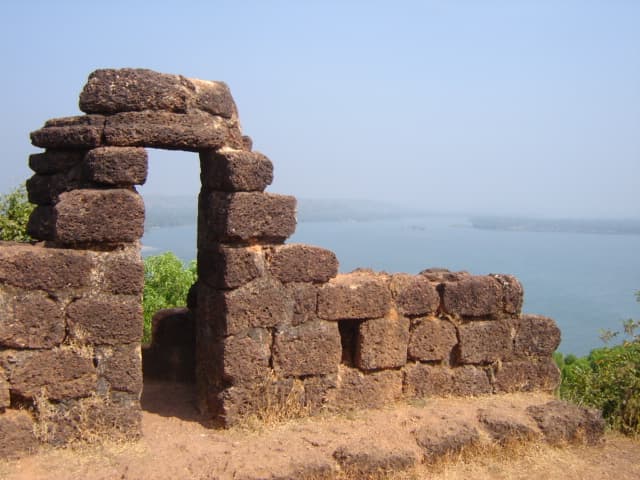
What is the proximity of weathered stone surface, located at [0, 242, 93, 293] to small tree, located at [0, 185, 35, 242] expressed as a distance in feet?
22.5

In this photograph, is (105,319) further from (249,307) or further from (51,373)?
(249,307)

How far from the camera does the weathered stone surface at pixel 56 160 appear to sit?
7.40 metres

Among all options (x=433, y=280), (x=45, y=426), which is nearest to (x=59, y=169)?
(x=45, y=426)

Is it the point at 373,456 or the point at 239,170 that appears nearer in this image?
the point at 373,456

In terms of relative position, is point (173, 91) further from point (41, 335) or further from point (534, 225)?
point (534, 225)

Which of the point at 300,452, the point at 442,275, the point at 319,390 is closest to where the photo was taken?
the point at 300,452

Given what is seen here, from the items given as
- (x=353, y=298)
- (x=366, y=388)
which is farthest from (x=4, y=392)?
(x=366, y=388)

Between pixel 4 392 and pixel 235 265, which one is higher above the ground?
pixel 235 265

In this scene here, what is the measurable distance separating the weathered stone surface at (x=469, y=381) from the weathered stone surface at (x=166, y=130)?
3942 millimetres

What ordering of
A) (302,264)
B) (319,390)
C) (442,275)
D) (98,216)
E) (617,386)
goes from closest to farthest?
(98,216) < (302,264) < (319,390) < (442,275) < (617,386)

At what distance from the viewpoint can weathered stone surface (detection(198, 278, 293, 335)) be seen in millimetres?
7547

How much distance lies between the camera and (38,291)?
21.6 ft

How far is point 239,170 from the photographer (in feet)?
24.7

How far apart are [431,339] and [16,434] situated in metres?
4.61
